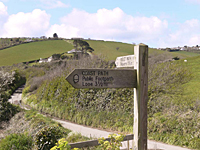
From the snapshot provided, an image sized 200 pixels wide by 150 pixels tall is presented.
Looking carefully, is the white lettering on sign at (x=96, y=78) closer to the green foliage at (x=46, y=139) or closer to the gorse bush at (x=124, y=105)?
the green foliage at (x=46, y=139)

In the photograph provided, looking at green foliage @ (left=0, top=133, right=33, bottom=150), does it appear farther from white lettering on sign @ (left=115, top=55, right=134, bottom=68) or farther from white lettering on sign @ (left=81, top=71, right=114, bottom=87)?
white lettering on sign @ (left=115, top=55, right=134, bottom=68)

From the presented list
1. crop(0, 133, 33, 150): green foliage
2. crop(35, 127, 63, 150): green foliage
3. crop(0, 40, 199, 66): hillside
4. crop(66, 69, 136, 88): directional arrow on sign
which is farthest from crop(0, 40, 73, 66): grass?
crop(66, 69, 136, 88): directional arrow on sign

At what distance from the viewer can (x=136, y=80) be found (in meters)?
3.13

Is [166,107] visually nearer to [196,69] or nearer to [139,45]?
[139,45]

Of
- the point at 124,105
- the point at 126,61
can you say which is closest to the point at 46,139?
the point at 126,61

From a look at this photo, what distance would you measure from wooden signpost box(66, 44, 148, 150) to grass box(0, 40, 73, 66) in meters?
44.8

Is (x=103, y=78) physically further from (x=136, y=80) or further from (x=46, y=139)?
(x=46, y=139)

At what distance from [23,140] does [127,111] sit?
4.70 meters

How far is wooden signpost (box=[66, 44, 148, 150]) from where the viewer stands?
120 inches

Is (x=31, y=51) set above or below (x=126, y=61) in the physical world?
above

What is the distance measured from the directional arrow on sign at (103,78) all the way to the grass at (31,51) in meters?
44.8

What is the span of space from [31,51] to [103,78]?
172 feet

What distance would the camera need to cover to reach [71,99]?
10852mm

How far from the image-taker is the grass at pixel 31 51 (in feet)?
151
